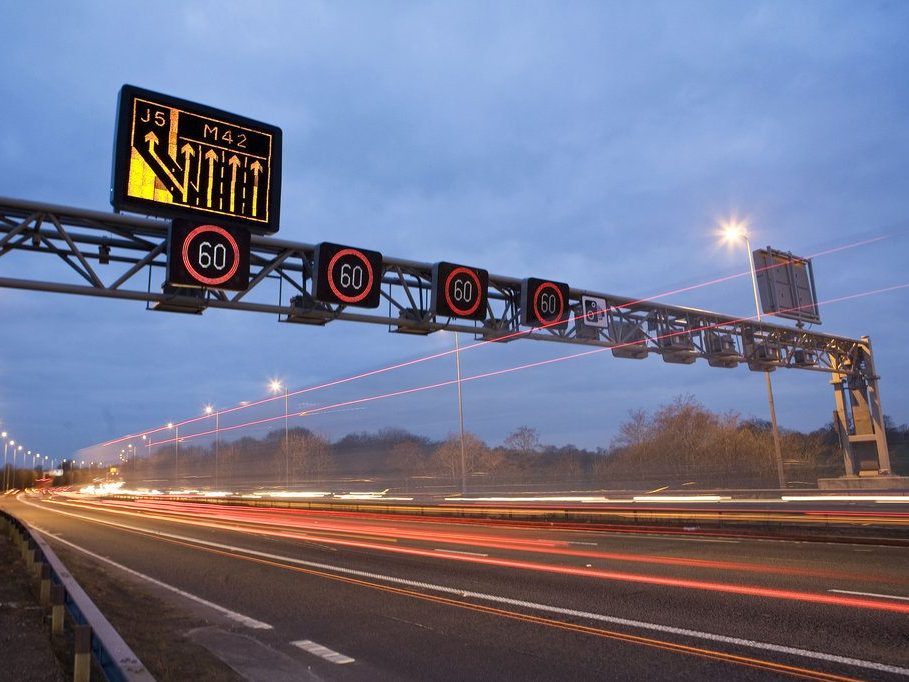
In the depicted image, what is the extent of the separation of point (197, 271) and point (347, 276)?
3.51m

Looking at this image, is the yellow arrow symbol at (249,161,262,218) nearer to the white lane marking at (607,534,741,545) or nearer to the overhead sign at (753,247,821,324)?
the white lane marking at (607,534,741,545)

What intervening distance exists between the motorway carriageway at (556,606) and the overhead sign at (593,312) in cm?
644

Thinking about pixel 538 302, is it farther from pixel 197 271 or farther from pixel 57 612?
pixel 57 612

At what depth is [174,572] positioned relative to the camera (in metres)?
15.0

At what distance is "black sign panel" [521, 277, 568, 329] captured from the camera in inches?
737

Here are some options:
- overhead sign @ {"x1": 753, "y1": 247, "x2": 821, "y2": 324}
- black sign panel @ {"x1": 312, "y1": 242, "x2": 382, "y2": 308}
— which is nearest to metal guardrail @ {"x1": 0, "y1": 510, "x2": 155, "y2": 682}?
black sign panel @ {"x1": 312, "y1": 242, "x2": 382, "y2": 308}

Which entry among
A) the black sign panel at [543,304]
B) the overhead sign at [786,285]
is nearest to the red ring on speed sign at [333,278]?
the black sign panel at [543,304]

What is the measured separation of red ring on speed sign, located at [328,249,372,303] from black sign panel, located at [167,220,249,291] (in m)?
2.12

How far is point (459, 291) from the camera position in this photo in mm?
17453

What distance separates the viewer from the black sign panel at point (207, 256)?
12945mm

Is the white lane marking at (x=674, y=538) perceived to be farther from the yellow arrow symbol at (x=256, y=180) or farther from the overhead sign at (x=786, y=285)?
the yellow arrow symbol at (x=256, y=180)

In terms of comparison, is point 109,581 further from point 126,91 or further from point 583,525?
point 583,525

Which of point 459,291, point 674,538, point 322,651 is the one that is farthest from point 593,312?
point 322,651

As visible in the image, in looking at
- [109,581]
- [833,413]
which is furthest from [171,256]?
[833,413]
